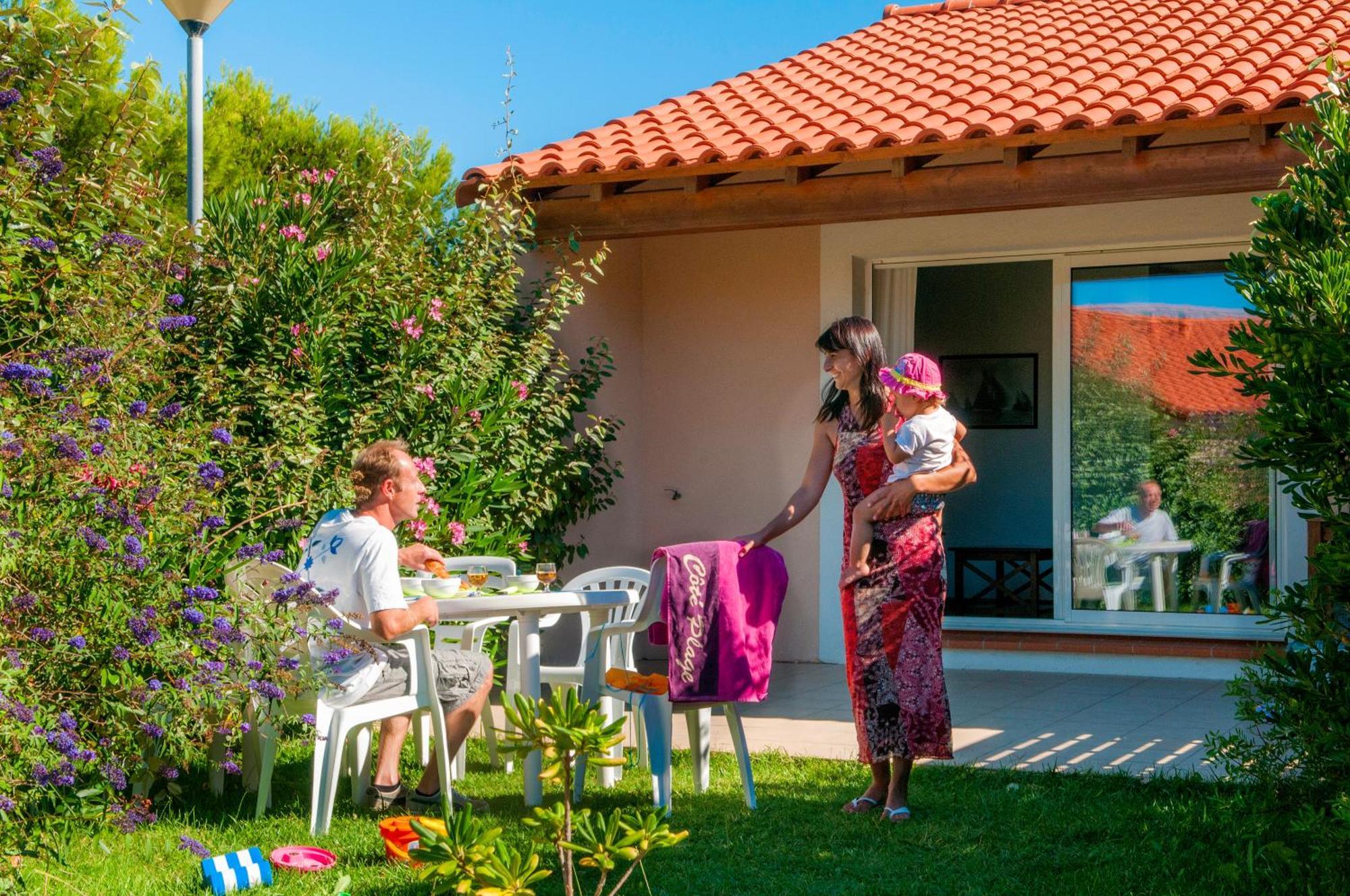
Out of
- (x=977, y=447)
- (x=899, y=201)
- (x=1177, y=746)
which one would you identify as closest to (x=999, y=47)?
(x=899, y=201)

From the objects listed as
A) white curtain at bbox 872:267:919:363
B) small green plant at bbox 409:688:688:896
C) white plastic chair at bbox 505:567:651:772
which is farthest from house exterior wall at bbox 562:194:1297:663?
small green plant at bbox 409:688:688:896

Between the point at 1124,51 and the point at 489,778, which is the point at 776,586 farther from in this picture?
the point at 1124,51

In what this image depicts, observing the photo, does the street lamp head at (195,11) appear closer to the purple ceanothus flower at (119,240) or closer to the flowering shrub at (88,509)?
the flowering shrub at (88,509)

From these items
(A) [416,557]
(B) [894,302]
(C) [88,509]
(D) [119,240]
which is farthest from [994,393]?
(C) [88,509]

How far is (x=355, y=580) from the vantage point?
15.3 feet

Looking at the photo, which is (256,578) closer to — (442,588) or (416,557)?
(442,588)

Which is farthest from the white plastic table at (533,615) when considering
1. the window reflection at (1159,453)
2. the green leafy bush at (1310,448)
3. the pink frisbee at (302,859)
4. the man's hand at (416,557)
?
the window reflection at (1159,453)

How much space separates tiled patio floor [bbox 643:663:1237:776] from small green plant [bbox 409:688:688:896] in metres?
3.26

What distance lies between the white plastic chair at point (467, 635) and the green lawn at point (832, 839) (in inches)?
8.8

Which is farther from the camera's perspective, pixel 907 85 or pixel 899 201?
pixel 907 85

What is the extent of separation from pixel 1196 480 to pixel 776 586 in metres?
4.56

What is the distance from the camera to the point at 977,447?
1152cm

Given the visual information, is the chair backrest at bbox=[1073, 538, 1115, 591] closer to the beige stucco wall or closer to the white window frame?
the white window frame

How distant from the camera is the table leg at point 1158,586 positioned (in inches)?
333
